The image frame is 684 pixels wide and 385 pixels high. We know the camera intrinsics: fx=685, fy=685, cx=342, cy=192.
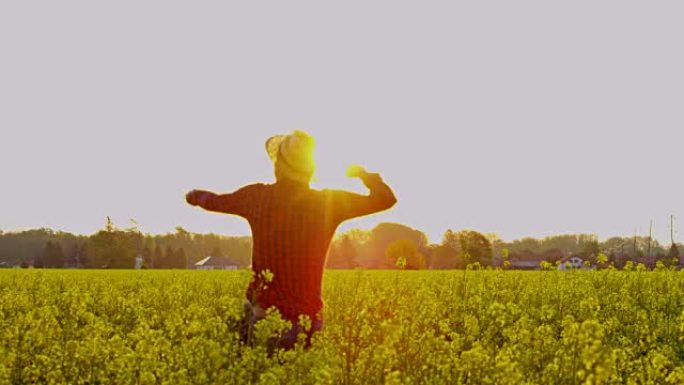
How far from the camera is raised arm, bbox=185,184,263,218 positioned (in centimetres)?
563

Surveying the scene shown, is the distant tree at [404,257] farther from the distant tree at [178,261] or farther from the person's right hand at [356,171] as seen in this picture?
the distant tree at [178,261]

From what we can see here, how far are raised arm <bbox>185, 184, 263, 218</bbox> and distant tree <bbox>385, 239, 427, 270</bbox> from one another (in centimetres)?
323

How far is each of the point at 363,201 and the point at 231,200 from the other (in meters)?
1.10

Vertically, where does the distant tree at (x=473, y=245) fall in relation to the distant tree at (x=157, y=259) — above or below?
above

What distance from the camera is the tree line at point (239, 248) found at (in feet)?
228

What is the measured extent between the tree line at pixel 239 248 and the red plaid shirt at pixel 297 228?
43309mm

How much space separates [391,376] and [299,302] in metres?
2.41

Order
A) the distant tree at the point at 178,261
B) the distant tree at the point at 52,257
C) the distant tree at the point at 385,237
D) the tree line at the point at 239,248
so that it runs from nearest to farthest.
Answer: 1. the tree line at the point at 239,248
2. the distant tree at the point at 178,261
3. the distant tree at the point at 52,257
4. the distant tree at the point at 385,237

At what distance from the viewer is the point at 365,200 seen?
215 inches

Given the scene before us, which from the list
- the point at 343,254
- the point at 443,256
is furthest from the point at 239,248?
the point at 443,256

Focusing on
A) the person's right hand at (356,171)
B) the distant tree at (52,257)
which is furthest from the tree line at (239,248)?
the person's right hand at (356,171)

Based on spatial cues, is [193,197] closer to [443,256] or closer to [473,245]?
[473,245]

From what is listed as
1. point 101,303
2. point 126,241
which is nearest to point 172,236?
point 126,241

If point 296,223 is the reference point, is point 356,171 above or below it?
above
